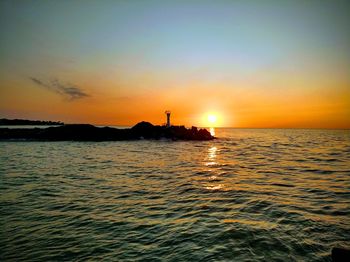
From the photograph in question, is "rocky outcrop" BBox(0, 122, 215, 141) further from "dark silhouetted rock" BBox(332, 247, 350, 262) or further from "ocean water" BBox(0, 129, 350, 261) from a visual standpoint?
"dark silhouetted rock" BBox(332, 247, 350, 262)

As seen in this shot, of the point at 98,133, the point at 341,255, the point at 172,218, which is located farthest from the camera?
the point at 98,133

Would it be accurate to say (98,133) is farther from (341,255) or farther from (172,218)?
(341,255)

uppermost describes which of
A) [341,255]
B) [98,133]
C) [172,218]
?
[98,133]

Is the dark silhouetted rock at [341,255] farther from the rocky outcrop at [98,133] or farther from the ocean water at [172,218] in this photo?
the rocky outcrop at [98,133]

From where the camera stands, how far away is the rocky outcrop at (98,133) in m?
54.2

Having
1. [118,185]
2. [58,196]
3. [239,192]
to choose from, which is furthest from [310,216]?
[58,196]

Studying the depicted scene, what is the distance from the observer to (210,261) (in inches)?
243

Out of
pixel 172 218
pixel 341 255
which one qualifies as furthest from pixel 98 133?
pixel 341 255

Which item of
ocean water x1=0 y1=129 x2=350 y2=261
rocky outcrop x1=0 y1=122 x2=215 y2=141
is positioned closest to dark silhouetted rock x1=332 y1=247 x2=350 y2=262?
ocean water x1=0 y1=129 x2=350 y2=261

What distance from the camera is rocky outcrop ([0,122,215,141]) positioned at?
54219 millimetres

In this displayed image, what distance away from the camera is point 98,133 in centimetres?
5741

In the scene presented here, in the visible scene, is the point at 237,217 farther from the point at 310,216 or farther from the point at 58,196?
the point at 58,196

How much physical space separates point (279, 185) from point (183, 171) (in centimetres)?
798

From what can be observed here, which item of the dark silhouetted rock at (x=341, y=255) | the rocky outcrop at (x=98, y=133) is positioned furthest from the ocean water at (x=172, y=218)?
the rocky outcrop at (x=98, y=133)
